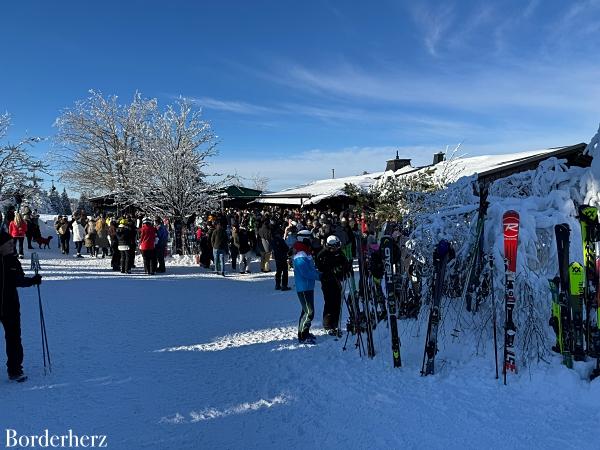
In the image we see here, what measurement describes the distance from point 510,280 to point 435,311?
0.85m

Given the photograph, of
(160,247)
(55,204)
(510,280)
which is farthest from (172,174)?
(55,204)

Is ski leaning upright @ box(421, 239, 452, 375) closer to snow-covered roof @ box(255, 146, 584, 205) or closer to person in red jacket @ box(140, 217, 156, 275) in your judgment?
snow-covered roof @ box(255, 146, 584, 205)

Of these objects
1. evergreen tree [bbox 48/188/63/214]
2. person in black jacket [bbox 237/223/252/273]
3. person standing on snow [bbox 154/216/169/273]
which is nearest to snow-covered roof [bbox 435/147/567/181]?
person in black jacket [bbox 237/223/252/273]

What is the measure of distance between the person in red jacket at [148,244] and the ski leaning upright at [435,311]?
10087 millimetres

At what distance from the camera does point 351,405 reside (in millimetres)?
4359

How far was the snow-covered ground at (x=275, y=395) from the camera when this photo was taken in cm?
375

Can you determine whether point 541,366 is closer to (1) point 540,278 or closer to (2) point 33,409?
(1) point 540,278

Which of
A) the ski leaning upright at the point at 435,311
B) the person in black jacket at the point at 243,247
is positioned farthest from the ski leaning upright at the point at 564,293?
the person in black jacket at the point at 243,247

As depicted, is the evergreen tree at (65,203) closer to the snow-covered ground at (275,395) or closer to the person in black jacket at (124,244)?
the person in black jacket at (124,244)

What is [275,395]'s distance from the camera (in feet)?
15.1

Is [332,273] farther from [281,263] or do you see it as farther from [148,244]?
[148,244]

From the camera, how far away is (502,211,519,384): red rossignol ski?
15.1 feet

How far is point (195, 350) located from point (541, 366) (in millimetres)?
4177

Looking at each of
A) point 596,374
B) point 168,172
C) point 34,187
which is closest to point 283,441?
point 596,374
